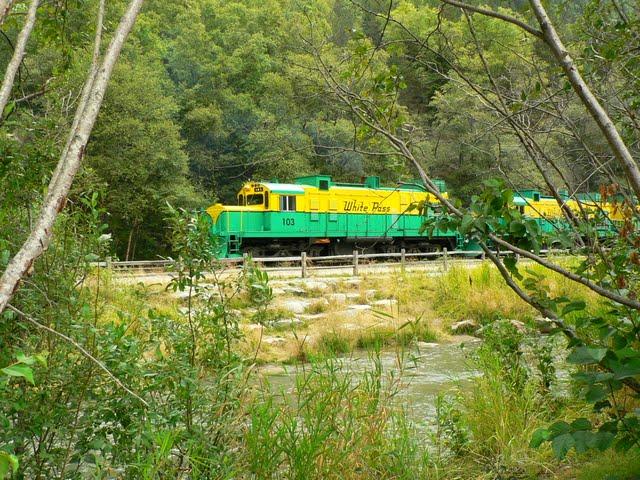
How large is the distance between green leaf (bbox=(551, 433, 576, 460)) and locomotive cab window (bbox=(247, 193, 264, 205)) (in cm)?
1831

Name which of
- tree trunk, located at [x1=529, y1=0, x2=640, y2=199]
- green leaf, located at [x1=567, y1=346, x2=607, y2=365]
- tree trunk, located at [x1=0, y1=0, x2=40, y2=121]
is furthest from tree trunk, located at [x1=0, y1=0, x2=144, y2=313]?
green leaf, located at [x1=567, y1=346, x2=607, y2=365]

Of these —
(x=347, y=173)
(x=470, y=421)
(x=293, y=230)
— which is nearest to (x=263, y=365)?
(x=470, y=421)

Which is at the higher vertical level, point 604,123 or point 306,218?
point 306,218

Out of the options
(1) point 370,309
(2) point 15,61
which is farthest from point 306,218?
(2) point 15,61

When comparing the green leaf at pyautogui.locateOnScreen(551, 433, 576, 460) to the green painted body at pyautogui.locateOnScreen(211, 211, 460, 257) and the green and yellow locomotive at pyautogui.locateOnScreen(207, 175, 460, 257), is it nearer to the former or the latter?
the green painted body at pyautogui.locateOnScreen(211, 211, 460, 257)

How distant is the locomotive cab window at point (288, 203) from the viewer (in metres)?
20.0

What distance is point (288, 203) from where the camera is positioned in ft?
65.8

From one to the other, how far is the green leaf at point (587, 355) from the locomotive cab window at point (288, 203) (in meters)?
18.1

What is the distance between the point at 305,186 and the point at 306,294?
807 centimetres

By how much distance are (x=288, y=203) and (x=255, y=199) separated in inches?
44.3

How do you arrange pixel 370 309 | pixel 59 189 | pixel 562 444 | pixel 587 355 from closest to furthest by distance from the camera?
pixel 59 189, pixel 587 355, pixel 562 444, pixel 370 309

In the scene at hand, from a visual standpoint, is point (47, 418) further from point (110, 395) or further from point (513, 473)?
point (513, 473)

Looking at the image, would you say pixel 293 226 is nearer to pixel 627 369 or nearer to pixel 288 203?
pixel 288 203

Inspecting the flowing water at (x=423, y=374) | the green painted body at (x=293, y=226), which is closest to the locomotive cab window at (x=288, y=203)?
the green painted body at (x=293, y=226)
